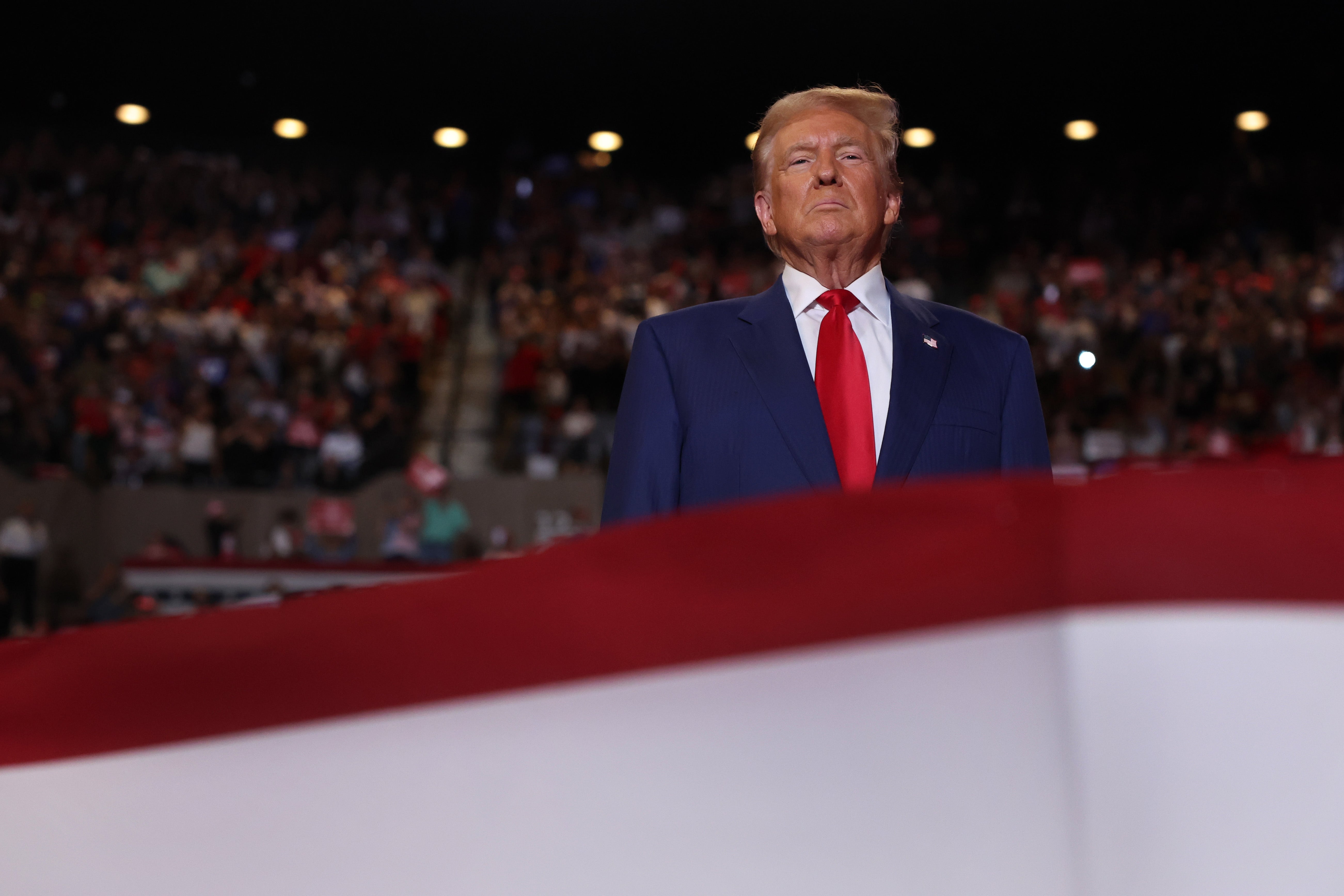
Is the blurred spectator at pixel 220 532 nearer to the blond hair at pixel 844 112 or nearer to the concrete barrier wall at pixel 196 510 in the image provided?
the concrete barrier wall at pixel 196 510

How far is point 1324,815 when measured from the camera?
2.38 feet

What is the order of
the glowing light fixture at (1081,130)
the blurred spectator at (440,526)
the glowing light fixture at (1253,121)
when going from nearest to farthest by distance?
the blurred spectator at (440,526) → the glowing light fixture at (1253,121) → the glowing light fixture at (1081,130)

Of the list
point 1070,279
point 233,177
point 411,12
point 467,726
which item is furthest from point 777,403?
point 233,177

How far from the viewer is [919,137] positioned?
16.6m

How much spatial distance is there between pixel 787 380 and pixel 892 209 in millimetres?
386

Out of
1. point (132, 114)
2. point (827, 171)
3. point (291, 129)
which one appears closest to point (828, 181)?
point (827, 171)

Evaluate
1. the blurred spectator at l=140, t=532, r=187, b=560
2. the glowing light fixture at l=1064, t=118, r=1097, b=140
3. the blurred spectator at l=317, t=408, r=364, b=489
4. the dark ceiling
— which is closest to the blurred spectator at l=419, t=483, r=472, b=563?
the blurred spectator at l=317, t=408, r=364, b=489

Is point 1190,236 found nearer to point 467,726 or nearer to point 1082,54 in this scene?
point 1082,54

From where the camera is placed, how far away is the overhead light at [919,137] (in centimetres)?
1647

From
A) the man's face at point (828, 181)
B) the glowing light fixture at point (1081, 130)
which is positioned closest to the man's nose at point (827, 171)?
the man's face at point (828, 181)

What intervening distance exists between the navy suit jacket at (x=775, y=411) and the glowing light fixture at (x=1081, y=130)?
1567 cm

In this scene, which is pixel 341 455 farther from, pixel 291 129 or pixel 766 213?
pixel 766 213

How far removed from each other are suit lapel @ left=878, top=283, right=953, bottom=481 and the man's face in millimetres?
117

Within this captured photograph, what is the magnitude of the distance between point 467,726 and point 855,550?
29 centimetres
